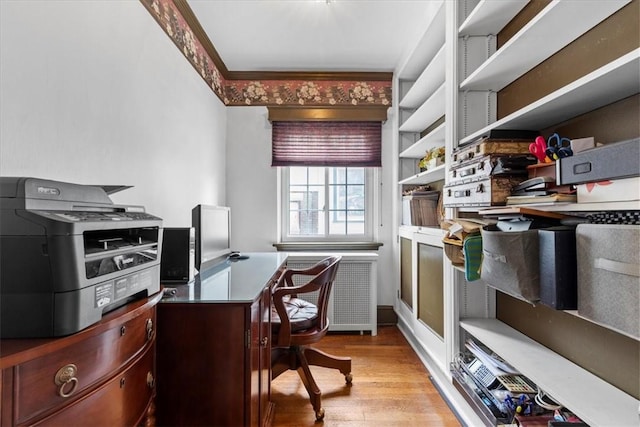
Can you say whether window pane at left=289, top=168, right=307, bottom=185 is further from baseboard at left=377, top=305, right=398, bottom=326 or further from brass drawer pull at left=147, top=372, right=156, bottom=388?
brass drawer pull at left=147, top=372, right=156, bottom=388

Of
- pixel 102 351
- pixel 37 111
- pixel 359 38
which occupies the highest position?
pixel 359 38

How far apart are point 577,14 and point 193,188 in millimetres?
2283

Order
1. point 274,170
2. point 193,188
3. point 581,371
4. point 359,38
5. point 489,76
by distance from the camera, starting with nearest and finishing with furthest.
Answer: point 581,371
point 489,76
point 193,188
point 359,38
point 274,170

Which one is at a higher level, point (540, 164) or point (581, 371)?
point (540, 164)

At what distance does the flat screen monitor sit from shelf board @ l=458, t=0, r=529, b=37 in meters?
1.75

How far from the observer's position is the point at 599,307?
0.79 m

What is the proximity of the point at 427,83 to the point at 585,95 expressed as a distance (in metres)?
1.52

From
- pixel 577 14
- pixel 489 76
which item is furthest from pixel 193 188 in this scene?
pixel 577 14

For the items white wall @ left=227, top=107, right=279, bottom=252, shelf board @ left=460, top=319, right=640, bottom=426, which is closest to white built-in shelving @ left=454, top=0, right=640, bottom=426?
shelf board @ left=460, top=319, right=640, bottom=426

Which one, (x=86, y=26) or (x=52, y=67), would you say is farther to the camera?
(x=86, y=26)

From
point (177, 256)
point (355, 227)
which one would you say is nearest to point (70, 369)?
point (177, 256)

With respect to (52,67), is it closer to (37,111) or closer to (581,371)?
(37,111)

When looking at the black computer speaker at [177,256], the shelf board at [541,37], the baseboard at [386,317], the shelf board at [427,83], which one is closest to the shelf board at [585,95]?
the shelf board at [541,37]

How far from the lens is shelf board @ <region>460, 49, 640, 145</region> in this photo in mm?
813
